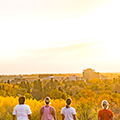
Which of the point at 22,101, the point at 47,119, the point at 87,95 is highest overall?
the point at 22,101

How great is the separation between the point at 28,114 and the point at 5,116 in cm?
2371

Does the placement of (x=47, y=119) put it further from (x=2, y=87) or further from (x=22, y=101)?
(x=2, y=87)

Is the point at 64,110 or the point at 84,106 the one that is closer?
the point at 64,110

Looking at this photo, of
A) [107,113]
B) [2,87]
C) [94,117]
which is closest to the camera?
[107,113]

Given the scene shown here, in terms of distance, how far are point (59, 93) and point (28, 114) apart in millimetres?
76677

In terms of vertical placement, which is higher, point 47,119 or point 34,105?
point 47,119

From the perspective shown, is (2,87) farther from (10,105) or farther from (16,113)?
(16,113)

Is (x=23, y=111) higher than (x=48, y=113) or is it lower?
higher

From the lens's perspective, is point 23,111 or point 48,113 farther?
point 48,113

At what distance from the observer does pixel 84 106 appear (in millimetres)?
35438

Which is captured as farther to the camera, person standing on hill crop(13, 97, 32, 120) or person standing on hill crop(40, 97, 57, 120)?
person standing on hill crop(40, 97, 57, 120)

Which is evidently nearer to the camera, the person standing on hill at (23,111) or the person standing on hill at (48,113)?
the person standing on hill at (23,111)

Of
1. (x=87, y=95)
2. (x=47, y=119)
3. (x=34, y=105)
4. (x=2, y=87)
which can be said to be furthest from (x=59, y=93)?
(x=47, y=119)

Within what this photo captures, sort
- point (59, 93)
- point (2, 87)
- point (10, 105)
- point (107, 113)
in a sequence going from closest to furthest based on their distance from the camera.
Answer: point (107, 113)
point (10, 105)
point (59, 93)
point (2, 87)
